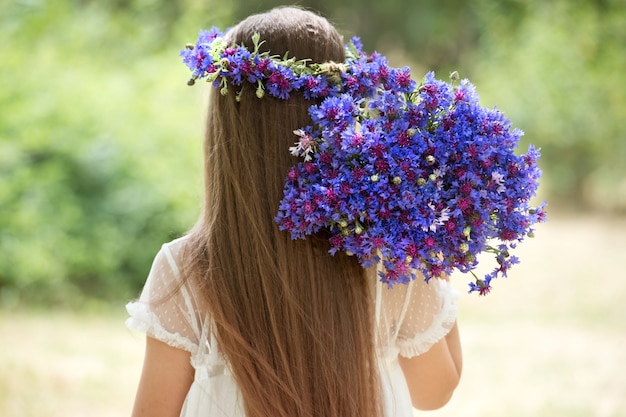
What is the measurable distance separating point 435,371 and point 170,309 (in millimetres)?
669

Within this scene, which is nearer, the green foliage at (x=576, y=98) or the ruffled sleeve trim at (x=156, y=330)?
the ruffled sleeve trim at (x=156, y=330)

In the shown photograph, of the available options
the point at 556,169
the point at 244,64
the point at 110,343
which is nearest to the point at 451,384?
the point at 244,64

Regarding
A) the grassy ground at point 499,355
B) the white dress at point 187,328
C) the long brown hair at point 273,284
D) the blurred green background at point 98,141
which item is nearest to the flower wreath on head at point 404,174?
the long brown hair at point 273,284

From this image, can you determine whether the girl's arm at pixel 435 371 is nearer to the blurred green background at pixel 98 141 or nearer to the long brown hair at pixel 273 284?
the long brown hair at pixel 273 284

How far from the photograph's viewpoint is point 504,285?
701cm

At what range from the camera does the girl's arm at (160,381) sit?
5.15 feet

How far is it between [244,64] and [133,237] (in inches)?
186

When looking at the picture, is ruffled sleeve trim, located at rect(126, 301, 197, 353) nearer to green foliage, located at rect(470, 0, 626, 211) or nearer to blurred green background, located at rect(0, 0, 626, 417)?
blurred green background, located at rect(0, 0, 626, 417)

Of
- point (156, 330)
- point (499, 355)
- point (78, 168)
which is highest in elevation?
point (78, 168)

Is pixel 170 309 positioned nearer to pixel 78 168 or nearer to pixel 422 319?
pixel 422 319

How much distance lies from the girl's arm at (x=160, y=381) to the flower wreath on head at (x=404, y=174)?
38cm

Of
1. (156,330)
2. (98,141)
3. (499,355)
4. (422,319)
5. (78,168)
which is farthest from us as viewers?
(98,141)

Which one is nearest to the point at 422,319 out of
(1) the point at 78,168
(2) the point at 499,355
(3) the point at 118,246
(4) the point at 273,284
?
(4) the point at 273,284

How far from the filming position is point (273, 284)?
152 cm
